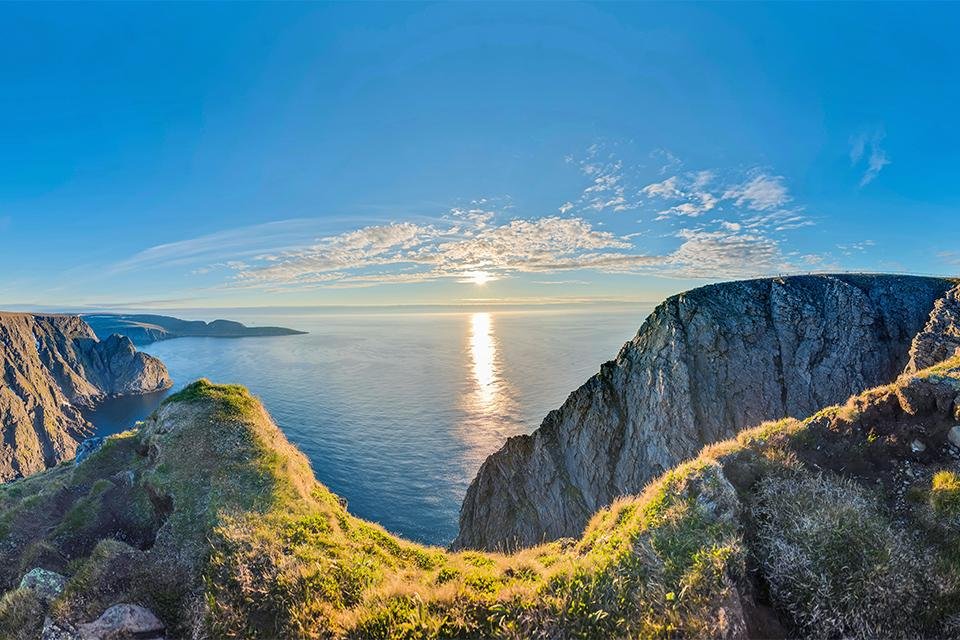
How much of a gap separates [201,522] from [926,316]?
46529 millimetres

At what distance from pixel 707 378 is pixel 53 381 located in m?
202

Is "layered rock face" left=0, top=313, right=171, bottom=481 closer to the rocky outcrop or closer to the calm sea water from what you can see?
the calm sea water

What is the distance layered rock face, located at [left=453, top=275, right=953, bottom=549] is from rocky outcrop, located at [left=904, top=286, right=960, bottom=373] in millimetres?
3454

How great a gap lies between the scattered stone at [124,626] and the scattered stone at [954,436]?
1722cm

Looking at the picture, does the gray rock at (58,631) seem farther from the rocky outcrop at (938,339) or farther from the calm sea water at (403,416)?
the calm sea water at (403,416)

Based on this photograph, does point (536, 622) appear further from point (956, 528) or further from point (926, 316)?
point (926, 316)

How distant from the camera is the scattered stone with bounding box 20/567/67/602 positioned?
29.4 feet

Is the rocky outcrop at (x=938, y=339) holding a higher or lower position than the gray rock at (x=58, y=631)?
higher

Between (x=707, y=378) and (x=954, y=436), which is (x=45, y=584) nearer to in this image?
(x=954, y=436)

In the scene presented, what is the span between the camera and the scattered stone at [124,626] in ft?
25.7

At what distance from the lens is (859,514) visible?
23.4 ft

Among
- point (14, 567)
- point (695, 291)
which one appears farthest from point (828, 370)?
point (14, 567)

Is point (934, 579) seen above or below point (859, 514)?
below

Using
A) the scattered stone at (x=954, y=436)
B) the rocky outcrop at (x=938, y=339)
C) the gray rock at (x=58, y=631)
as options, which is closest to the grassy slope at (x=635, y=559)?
the scattered stone at (x=954, y=436)
